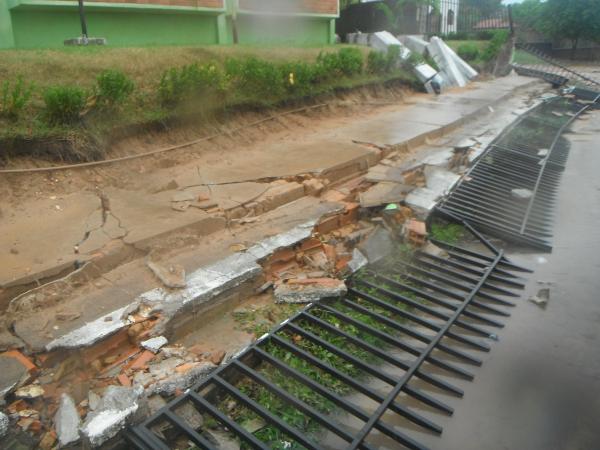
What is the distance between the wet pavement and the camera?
2.57 m

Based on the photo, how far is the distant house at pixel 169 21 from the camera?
8.59 m

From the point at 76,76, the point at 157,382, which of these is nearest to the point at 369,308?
the point at 157,382

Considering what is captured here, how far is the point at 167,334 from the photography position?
2959 millimetres

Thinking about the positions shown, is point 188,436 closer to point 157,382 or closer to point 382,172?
point 157,382

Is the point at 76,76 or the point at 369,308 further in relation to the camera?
the point at 76,76

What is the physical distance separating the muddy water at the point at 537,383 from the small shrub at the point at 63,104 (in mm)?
3894

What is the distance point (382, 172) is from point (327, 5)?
915cm

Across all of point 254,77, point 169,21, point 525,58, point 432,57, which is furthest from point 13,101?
point 525,58

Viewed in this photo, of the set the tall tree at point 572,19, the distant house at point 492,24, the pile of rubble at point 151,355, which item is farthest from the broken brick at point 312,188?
the tall tree at point 572,19

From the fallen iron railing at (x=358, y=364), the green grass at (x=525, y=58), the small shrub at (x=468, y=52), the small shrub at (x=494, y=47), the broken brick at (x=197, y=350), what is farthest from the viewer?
the green grass at (x=525, y=58)

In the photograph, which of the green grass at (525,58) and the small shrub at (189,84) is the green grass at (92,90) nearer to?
the small shrub at (189,84)

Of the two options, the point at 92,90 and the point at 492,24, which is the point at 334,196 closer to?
the point at 92,90

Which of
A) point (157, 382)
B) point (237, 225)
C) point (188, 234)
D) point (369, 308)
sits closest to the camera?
Result: point (157, 382)

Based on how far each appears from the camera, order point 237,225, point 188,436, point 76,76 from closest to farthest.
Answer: point 188,436, point 237,225, point 76,76
